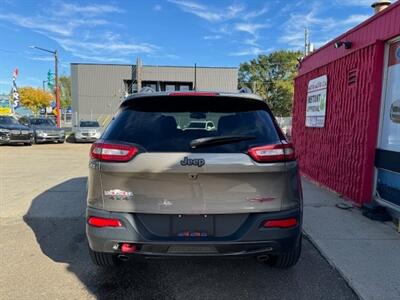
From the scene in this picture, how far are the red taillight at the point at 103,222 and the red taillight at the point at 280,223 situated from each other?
1.22 metres

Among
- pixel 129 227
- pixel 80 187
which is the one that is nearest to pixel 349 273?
pixel 129 227

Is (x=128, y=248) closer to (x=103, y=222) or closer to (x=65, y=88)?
(x=103, y=222)

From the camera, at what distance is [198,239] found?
2811 millimetres

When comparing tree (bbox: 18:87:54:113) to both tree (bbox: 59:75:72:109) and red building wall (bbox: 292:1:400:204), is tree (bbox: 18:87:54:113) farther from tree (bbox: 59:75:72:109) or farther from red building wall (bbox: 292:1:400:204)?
red building wall (bbox: 292:1:400:204)

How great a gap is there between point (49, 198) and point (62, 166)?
16.3 feet

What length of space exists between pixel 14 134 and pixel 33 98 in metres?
57.1

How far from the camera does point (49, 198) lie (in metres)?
6.84

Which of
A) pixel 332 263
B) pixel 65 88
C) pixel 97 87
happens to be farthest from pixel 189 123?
pixel 65 88

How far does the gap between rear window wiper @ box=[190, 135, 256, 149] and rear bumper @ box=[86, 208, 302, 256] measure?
2.07ft

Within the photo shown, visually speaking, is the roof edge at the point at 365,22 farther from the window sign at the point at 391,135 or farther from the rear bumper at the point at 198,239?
the rear bumper at the point at 198,239

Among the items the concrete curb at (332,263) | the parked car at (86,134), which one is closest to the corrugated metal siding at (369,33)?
the concrete curb at (332,263)

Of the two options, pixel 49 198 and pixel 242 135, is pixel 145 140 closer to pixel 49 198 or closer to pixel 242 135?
pixel 242 135

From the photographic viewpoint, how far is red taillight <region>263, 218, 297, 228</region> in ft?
9.36

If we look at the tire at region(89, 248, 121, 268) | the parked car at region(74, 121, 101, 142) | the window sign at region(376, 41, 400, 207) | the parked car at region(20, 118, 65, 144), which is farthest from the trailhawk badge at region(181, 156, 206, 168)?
the parked car at region(74, 121, 101, 142)
